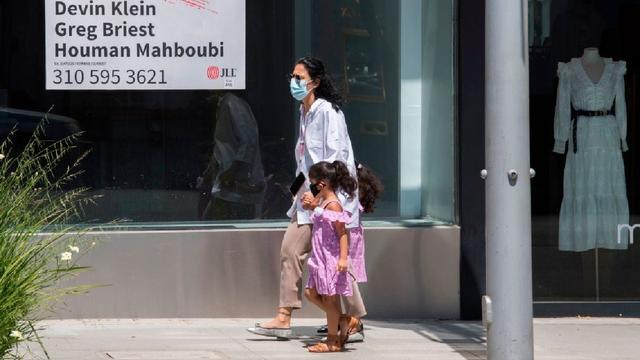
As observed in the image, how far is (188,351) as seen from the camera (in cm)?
811

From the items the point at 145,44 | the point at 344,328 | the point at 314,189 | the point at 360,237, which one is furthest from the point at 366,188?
the point at 145,44

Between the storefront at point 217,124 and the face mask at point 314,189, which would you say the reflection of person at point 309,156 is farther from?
the storefront at point 217,124

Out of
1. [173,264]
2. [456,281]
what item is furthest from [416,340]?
[173,264]

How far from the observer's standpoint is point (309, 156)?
27.4 feet

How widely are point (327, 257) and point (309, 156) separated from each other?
70cm

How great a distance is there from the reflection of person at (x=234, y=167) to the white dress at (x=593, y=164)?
2293 mm

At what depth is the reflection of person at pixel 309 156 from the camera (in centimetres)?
830

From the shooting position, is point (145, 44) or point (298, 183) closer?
point (298, 183)

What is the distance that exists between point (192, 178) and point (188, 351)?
74.1 inches

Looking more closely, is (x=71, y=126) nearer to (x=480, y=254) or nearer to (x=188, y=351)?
(x=188, y=351)

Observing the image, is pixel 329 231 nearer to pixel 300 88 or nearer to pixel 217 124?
pixel 300 88

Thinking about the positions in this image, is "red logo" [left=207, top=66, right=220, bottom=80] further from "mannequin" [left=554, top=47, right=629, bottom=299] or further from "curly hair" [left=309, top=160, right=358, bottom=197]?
"mannequin" [left=554, top=47, right=629, bottom=299]

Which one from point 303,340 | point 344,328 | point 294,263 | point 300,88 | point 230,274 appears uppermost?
point 300,88

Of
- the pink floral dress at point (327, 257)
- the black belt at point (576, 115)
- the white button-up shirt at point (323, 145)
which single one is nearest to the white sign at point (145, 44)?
the white button-up shirt at point (323, 145)
